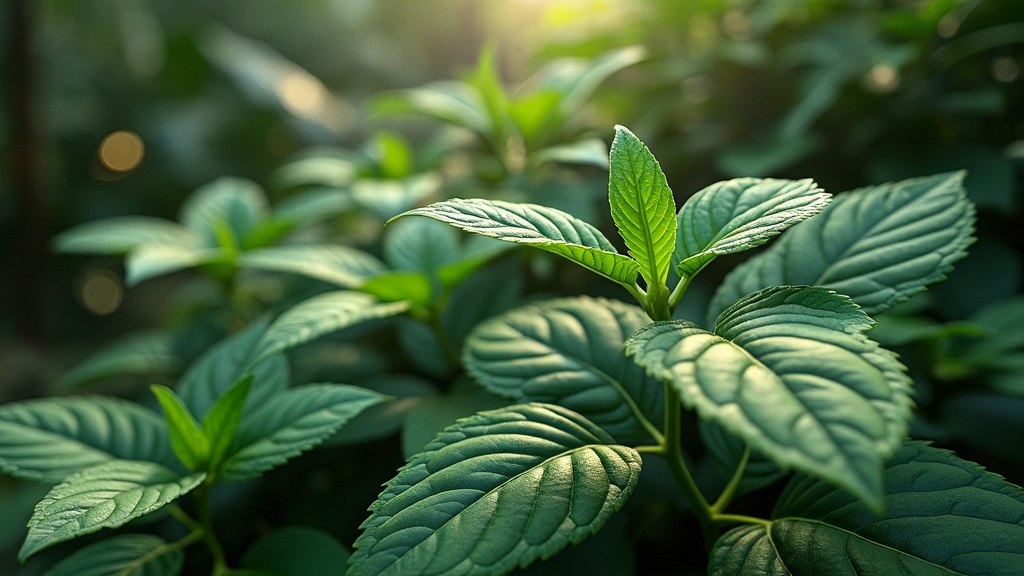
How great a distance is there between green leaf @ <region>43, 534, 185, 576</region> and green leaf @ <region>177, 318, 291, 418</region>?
0.43 feet

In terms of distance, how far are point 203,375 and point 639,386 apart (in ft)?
1.54

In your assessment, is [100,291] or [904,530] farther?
[100,291]

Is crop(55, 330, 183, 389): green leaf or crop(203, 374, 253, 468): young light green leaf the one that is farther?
crop(55, 330, 183, 389): green leaf

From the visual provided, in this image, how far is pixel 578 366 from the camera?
0.62 metres

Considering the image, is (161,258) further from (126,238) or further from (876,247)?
(876,247)

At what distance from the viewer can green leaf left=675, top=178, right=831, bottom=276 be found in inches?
19.0

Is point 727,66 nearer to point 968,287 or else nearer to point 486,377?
point 968,287

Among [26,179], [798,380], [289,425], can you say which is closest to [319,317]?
[289,425]

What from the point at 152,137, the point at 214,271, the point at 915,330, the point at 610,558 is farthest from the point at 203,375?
the point at 152,137

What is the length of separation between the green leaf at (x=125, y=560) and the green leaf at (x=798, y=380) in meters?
0.49

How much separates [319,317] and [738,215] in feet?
1.28

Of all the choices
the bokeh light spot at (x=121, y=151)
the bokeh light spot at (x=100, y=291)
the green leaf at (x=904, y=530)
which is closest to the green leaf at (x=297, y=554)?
the green leaf at (x=904, y=530)

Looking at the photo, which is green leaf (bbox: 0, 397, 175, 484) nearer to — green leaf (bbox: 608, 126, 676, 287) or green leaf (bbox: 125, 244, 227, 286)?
green leaf (bbox: 125, 244, 227, 286)

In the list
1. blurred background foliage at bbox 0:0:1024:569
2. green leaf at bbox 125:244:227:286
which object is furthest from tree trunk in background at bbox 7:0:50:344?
green leaf at bbox 125:244:227:286
